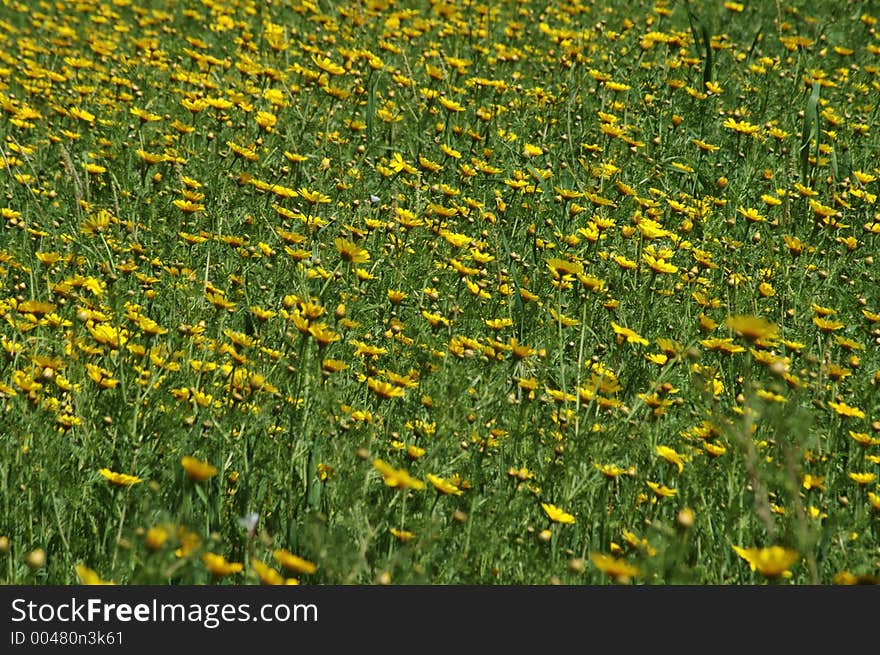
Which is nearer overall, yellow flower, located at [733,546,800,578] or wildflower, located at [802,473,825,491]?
yellow flower, located at [733,546,800,578]

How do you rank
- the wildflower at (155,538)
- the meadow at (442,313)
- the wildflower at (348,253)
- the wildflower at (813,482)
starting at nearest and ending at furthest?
the wildflower at (155,538), the meadow at (442,313), the wildflower at (813,482), the wildflower at (348,253)

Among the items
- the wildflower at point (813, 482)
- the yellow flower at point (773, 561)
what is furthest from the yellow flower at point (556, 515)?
the wildflower at point (813, 482)

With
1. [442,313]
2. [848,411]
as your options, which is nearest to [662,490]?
[848,411]

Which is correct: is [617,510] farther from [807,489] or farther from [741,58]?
[741,58]

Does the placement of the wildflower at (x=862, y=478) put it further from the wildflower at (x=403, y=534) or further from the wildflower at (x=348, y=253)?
the wildflower at (x=348, y=253)

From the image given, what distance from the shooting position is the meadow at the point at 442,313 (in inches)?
90.8

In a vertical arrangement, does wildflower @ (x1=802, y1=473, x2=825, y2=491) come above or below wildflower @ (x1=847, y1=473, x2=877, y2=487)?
below

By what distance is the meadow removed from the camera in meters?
2.31

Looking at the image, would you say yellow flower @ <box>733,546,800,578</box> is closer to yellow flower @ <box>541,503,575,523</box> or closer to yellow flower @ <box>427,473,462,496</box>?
yellow flower @ <box>541,503,575,523</box>

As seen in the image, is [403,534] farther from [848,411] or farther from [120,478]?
[848,411]

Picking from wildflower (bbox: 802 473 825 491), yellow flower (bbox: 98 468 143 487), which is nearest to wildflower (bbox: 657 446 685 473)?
wildflower (bbox: 802 473 825 491)

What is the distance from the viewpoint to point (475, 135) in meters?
4.48

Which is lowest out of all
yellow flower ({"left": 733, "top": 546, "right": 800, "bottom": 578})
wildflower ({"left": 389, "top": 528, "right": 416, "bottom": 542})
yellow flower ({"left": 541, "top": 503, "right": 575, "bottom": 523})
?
wildflower ({"left": 389, "top": 528, "right": 416, "bottom": 542})

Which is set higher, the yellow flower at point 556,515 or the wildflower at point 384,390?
the wildflower at point 384,390
